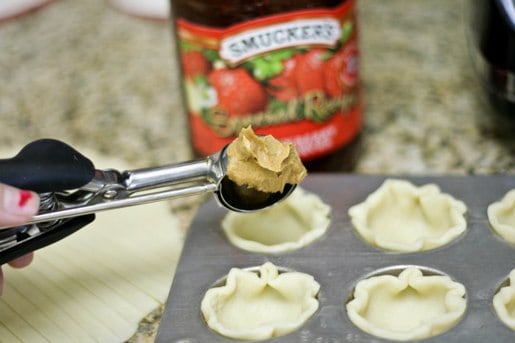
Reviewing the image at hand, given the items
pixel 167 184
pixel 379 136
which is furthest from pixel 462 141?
pixel 167 184

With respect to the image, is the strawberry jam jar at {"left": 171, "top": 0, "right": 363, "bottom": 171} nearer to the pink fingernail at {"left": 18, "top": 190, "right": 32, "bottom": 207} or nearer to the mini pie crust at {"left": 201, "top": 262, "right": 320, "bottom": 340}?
the mini pie crust at {"left": 201, "top": 262, "right": 320, "bottom": 340}

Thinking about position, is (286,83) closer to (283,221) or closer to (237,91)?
(237,91)

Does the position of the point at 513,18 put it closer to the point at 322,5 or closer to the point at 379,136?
the point at 322,5

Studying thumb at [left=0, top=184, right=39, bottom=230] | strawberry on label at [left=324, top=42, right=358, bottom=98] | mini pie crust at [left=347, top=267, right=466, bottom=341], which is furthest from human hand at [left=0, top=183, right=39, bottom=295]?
strawberry on label at [left=324, top=42, right=358, bottom=98]

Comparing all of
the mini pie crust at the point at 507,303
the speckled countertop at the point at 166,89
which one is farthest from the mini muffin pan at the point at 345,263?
the speckled countertop at the point at 166,89

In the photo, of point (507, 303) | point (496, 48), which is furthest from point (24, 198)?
point (496, 48)
